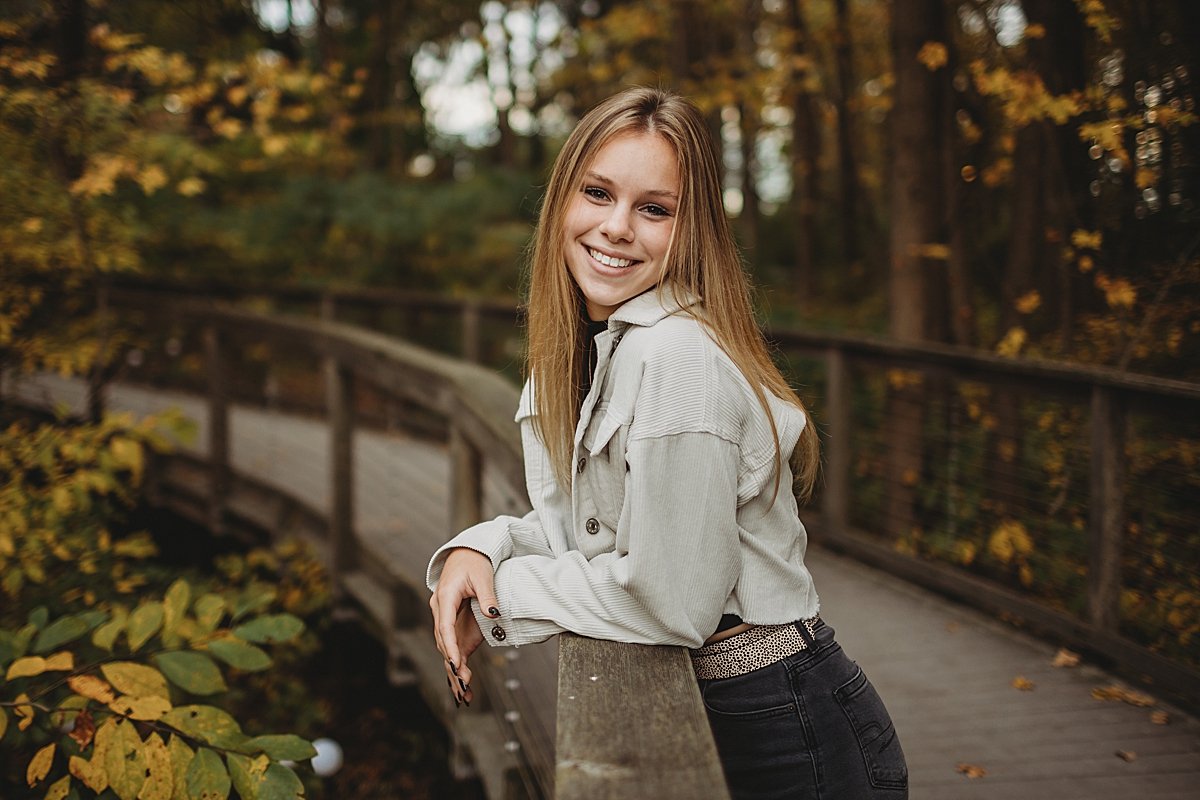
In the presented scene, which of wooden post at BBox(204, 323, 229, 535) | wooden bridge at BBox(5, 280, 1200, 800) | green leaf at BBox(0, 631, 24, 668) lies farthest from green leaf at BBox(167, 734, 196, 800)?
wooden post at BBox(204, 323, 229, 535)

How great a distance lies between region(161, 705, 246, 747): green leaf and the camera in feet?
7.58

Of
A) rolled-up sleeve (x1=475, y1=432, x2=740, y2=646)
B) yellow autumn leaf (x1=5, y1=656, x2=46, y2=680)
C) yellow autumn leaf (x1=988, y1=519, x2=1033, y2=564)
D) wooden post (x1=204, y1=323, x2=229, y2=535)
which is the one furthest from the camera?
wooden post (x1=204, y1=323, x2=229, y2=535)

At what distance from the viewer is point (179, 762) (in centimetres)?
→ 230

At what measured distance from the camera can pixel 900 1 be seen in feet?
19.4

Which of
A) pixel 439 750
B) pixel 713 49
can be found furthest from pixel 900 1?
pixel 713 49

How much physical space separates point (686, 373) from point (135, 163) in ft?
15.6

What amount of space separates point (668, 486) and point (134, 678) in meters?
1.65

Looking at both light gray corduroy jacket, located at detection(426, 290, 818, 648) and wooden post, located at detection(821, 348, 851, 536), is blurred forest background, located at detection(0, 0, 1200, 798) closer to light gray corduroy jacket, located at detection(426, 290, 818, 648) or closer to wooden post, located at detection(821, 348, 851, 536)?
wooden post, located at detection(821, 348, 851, 536)

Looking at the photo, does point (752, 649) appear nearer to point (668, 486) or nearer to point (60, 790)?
point (668, 486)

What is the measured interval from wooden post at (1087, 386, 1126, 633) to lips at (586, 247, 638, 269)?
2743 mm

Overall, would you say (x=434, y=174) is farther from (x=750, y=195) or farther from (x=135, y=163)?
(x=135, y=163)

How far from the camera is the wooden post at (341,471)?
5.52 metres

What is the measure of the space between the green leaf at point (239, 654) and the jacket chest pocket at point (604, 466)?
1.22 m

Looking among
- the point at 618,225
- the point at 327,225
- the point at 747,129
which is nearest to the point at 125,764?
the point at 618,225
